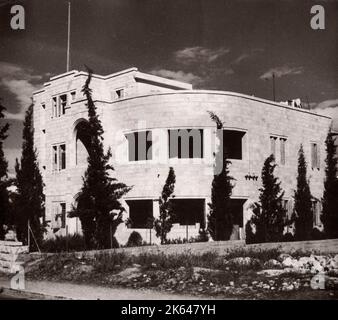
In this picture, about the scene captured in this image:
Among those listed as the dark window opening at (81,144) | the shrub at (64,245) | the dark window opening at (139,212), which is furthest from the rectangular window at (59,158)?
the shrub at (64,245)

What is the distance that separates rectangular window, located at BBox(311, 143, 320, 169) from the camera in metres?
28.9

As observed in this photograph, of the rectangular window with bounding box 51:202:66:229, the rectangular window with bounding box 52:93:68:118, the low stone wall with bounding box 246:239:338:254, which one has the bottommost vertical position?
the low stone wall with bounding box 246:239:338:254

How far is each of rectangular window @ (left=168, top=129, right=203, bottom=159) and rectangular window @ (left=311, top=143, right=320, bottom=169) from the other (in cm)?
788

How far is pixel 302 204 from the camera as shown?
26.6 meters

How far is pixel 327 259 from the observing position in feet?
49.5

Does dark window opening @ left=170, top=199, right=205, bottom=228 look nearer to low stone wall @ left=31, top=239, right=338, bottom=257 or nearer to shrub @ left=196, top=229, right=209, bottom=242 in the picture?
shrub @ left=196, top=229, right=209, bottom=242

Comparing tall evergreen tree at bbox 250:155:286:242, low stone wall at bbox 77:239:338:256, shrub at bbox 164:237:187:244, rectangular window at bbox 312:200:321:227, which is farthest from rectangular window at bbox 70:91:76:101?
rectangular window at bbox 312:200:321:227

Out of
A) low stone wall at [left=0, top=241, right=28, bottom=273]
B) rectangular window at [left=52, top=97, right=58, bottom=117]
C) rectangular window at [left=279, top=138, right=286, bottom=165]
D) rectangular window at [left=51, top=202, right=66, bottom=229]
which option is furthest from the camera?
rectangular window at [left=52, top=97, right=58, bottom=117]

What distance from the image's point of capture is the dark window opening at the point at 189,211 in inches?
988

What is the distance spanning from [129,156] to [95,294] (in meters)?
13.5

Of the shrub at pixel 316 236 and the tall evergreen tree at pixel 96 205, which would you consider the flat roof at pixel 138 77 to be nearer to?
the tall evergreen tree at pixel 96 205

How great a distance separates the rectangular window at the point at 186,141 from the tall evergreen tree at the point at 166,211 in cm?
114
